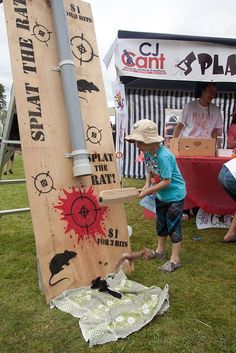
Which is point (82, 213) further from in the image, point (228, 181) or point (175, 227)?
point (228, 181)

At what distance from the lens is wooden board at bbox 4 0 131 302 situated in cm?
245

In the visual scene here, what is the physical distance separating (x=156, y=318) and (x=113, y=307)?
0.91 feet

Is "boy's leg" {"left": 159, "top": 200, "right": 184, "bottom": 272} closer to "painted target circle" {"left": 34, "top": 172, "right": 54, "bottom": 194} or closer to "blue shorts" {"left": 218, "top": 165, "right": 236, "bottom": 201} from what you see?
"blue shorts" {"left": 218, "top": 165, "right": 236, "bottom": 201}

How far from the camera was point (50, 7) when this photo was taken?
272 centimetres

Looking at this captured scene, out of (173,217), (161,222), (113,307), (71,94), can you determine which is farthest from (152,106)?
(113,307)

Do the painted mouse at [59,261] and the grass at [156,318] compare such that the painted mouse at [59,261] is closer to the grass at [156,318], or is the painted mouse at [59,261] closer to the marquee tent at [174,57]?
the grass at [156,318]

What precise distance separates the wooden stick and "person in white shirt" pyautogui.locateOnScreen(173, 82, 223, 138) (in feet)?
6.89

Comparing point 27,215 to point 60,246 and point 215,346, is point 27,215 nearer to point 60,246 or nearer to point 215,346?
point 60,246

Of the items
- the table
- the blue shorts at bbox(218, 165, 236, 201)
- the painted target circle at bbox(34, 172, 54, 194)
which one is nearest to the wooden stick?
the painted target circle at bbox(34, 172, 54, 194)

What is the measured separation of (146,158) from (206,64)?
1853 mm

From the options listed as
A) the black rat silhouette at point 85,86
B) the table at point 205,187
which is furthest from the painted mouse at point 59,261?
the table at point 205,187

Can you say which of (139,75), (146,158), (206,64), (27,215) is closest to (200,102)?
(206,64)

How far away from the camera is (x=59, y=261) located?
246 cm

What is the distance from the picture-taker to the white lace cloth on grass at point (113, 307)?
202cm
